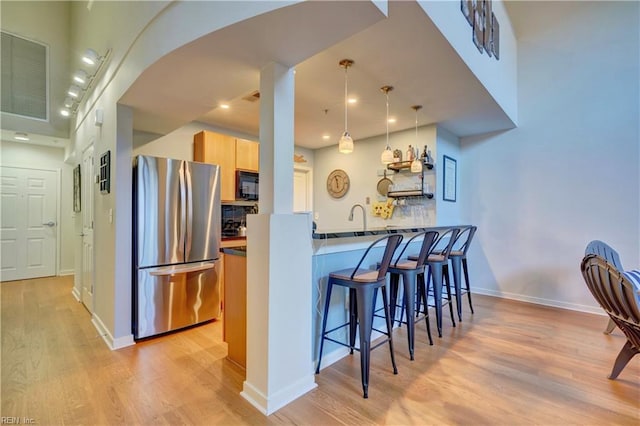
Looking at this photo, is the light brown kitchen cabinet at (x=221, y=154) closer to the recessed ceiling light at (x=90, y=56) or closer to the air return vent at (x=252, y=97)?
the air return vent at (x=252, y=97)

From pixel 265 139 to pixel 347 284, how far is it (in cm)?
112

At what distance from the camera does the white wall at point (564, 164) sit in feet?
10.8

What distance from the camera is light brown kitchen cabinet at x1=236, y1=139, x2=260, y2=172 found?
4.03 metres

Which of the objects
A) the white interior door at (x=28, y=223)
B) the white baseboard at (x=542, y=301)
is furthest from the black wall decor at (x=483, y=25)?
the white interior door at (x=28, y=223)

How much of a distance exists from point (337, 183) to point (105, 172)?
3357 millimetres

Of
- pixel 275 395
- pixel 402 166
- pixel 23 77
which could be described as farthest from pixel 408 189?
pixel 23 77

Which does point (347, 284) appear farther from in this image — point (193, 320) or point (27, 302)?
point (27, 302)

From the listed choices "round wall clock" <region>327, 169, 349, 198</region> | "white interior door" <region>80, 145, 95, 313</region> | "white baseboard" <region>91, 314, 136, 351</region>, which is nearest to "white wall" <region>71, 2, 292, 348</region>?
"white baseboard" <region>91, 314, 136, 351</region>

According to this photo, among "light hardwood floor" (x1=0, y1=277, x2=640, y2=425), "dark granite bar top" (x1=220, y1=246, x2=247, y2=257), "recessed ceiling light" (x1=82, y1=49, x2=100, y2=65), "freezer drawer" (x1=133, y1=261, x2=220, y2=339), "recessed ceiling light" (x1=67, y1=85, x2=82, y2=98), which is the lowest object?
"light hardwood floor" (x1=0, y1=277, x2=640, y2=425)

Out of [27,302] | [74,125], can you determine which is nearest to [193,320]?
[27,302]

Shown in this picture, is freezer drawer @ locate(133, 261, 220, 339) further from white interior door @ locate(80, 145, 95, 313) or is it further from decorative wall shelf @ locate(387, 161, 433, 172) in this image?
decorative wall shelf @ locate(387, 161, 433, 172)

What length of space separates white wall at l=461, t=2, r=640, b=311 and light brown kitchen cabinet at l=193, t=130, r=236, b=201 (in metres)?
3.59

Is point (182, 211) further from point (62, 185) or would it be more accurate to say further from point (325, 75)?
point (62, 185)

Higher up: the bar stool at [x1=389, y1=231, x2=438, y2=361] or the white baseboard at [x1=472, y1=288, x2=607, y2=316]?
the bar stool at [x1=389, y1=231, x2=438, y2=361]
